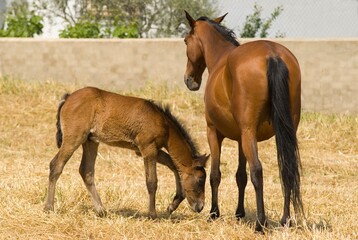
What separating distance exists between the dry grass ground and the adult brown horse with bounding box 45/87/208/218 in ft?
0.96

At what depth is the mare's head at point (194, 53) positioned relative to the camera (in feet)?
30.0

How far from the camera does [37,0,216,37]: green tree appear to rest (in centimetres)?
1890

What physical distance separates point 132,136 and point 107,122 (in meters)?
0.28

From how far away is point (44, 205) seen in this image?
27.0 feet

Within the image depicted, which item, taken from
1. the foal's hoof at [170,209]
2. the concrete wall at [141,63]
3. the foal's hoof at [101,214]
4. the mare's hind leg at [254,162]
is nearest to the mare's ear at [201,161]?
the foal's hoof at [170,209]

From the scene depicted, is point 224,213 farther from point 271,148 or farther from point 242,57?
point 271,148

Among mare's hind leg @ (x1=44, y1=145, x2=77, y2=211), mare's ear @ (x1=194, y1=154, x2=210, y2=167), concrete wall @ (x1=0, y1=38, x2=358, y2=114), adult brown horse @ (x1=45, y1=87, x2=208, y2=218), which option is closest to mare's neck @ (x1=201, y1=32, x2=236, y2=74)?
adult brown horse @ (x1=45, y1=87, x2=208, y2=218)

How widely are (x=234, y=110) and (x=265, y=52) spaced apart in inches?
23.1

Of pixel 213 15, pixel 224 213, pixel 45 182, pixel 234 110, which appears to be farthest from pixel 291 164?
pixel 213 15

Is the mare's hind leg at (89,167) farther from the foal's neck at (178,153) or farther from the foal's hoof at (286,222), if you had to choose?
the foal's hoof at (286,222)

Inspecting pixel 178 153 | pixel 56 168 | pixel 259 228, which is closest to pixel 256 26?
pixel 178 153

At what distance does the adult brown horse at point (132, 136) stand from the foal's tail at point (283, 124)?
112 cm

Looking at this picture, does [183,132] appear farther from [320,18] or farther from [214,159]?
[320,18]

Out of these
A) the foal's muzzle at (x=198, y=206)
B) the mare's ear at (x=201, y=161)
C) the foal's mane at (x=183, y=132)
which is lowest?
the foal's muzzle at (x=198, y=206)
